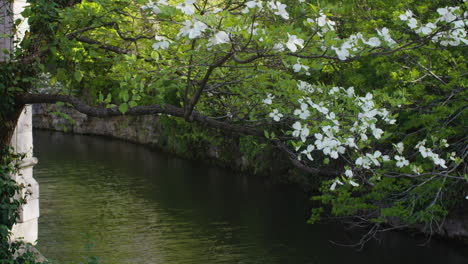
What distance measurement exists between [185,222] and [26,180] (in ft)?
23.9

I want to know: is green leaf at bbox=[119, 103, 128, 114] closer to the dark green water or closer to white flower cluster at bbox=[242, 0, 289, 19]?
white flower cluster at bbox=[242, 0, 289, 19]

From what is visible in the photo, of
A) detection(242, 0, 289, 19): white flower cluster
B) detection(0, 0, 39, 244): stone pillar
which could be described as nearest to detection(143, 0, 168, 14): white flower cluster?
detection(242, 0, 289, 19): white flower cluster

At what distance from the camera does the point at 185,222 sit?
18344 millimetres

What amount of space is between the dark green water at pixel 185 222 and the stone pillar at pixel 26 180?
1.13 metres

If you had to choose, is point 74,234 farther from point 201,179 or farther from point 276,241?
point 201,179

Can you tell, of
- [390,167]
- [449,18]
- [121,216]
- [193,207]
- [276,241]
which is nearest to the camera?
[449,18]

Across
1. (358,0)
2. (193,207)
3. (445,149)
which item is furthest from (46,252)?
(358,0)

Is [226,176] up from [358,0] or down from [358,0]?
down

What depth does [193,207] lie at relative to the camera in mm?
20422

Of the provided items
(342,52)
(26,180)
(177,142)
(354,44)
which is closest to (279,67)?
(354,44)

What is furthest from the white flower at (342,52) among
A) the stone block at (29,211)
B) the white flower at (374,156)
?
the stone block at (29,211)

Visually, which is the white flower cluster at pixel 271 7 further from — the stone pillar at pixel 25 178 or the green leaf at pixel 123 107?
the stone pillar at pixel 25 178

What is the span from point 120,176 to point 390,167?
1503 centimetres

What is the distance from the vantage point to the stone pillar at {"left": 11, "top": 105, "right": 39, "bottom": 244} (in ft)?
37.6
